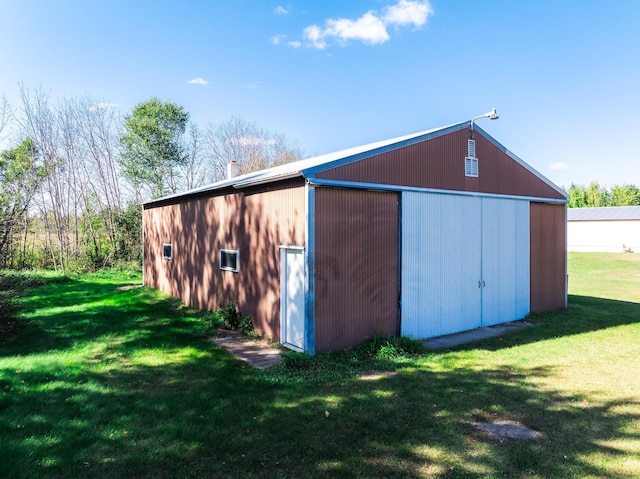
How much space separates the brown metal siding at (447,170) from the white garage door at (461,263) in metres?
0.34

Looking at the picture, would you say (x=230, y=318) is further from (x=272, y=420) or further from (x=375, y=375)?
(x=272, y=420)

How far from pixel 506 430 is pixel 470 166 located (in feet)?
21.4

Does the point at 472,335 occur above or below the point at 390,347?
below

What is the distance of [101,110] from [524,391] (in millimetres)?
24519

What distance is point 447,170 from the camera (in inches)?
340

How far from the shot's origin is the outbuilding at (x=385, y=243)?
6.73 m

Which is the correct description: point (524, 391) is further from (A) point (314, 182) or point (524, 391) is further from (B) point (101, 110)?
(B) point (101, 110)

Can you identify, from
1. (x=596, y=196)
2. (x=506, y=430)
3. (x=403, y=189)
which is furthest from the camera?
(x=596, y=196)

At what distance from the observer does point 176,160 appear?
23.7 m

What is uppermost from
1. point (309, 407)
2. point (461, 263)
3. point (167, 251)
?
point (167, 251)

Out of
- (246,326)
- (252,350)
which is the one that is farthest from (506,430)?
(246,326)

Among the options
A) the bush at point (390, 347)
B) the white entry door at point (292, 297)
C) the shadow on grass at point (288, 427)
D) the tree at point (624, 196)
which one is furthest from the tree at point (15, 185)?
the tree at point (624, 196)

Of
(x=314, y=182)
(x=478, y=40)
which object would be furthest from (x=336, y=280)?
(x=478, y=40)

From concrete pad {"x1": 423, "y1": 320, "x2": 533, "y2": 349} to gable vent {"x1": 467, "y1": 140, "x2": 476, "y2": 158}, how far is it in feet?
13.8
